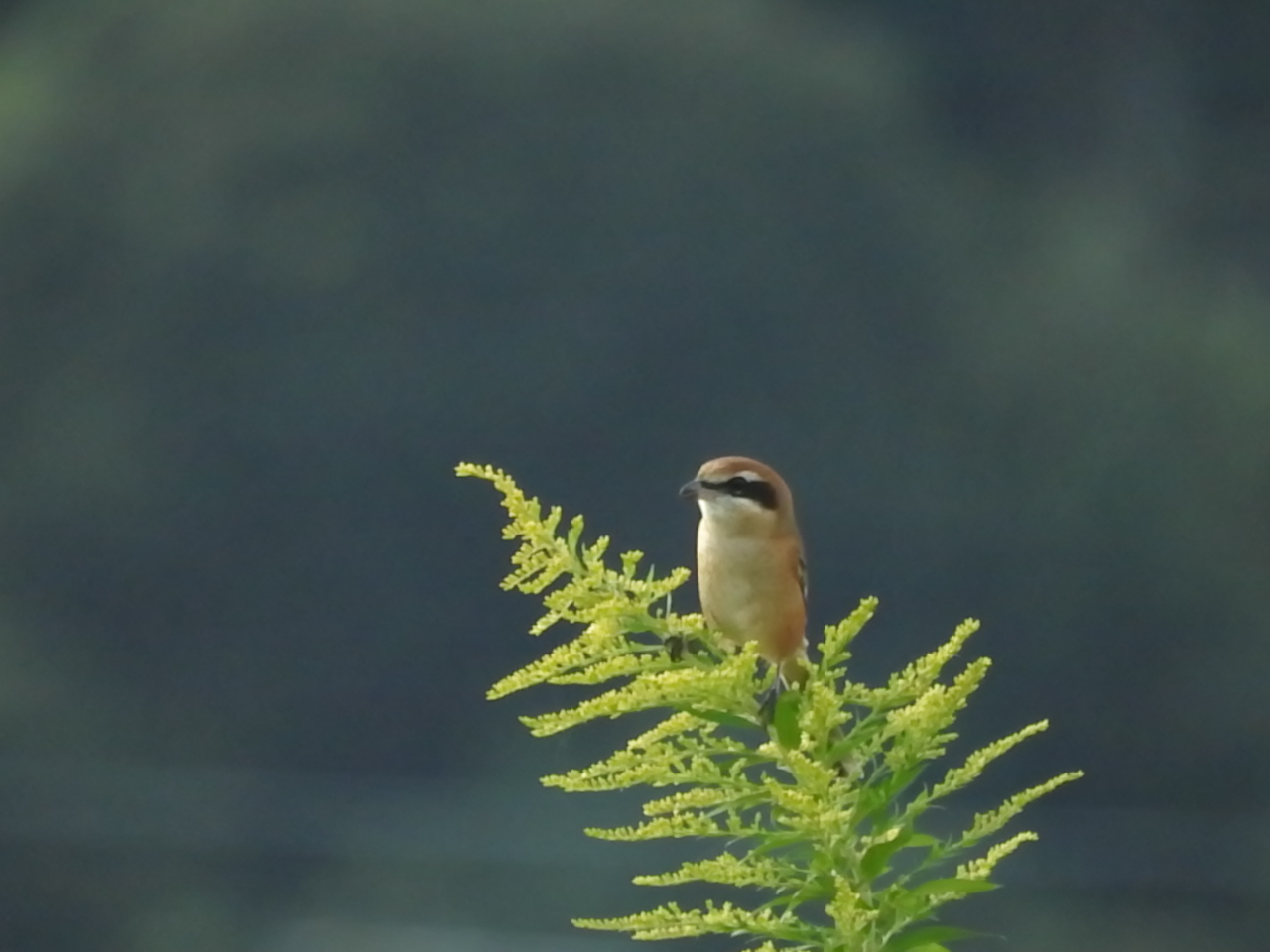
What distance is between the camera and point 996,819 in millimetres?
675

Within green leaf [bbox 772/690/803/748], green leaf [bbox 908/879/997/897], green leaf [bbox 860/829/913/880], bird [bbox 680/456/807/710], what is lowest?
green leaf [bbox 908/879/997/897]

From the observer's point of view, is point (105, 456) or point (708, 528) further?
point (105, 456)

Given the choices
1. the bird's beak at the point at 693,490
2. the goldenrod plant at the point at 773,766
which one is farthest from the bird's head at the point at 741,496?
the goldenrod plant at the point at 773,766

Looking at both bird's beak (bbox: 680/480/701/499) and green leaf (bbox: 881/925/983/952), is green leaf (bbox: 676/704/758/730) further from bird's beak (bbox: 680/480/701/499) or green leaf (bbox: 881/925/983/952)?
bird's beak (bbox: 680/480/701/499)

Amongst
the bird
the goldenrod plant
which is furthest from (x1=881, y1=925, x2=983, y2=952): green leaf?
the bird

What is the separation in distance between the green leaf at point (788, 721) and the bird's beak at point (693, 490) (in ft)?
3.18

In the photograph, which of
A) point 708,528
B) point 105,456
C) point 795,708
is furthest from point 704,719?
point 105,456

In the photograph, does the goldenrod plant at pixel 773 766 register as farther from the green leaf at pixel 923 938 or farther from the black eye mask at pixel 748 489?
the black eye mask at pixel 748 489

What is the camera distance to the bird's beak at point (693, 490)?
5.52 ft

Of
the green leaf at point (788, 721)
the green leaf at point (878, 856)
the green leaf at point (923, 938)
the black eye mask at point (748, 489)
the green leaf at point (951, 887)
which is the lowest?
the green leaf at point (923, 938)

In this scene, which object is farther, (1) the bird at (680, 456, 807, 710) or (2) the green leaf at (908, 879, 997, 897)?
(1) the bird at (680, 456, 807, 710)

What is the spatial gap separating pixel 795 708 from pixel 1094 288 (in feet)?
34.6

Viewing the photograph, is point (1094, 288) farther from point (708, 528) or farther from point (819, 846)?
point (819, 846)

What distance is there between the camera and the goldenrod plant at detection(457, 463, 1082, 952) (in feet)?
2.04
